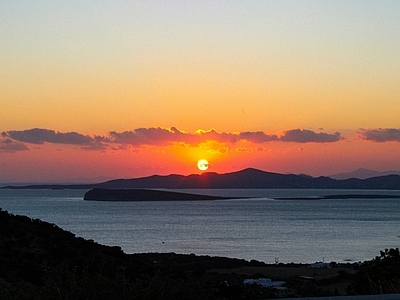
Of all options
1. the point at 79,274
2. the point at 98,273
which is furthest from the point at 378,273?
the point at 79,274

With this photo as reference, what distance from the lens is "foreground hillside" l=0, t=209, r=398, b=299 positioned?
6.89m

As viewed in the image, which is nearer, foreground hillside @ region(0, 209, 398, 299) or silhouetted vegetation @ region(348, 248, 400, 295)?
foreground hillside @ region(0, 209, 398, 299)

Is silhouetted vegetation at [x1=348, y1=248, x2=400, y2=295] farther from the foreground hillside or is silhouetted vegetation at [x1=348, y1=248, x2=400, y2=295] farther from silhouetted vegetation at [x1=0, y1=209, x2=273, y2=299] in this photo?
silhouetted vegetation at [x1=0, y1=209, x2=273, y2=299]

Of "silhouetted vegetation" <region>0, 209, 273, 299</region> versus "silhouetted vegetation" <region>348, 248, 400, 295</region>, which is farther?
"silhouetted vegetation" <region>348, 248, 400, 295</region>

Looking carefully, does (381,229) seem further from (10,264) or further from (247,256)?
(10,264)

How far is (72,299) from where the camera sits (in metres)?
6.79

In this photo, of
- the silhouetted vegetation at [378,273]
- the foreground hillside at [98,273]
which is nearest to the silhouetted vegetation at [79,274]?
the foreground hillside at [98,273]

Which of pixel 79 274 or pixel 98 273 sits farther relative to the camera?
pixel 79 274

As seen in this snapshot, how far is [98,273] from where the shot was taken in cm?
1044

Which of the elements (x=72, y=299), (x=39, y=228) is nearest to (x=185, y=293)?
(x=72, y=299)

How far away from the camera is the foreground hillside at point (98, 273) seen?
689cm

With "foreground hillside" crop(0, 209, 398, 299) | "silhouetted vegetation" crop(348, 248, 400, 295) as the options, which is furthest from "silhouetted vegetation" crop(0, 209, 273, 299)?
"silhouetted vegetation" crop(348, 248, 400, 295)

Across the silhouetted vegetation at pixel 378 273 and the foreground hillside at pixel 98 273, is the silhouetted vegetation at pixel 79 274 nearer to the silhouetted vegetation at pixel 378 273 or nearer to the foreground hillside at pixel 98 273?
the foreground hillside at pixel 98 273

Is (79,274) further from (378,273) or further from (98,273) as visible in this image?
(378,273)
